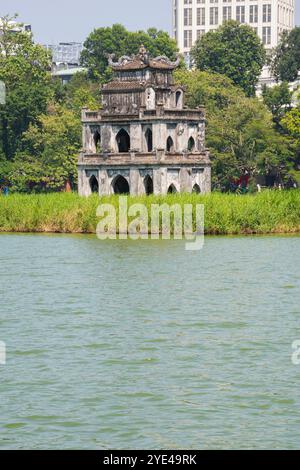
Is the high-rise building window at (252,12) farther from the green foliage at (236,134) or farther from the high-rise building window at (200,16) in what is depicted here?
the green foliage at (236,134)

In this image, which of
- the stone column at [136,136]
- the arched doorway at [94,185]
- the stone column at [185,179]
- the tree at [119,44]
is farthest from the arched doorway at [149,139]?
the tree at [119,44]

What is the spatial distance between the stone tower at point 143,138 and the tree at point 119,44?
38.2 meters

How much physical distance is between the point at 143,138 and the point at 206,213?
45.1ft

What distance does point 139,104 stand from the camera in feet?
213

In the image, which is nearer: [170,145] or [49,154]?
[170,145]

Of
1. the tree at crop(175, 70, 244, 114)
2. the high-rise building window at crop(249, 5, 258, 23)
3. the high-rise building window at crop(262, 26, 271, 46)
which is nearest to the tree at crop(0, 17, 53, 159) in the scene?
the tree at crop(175, 70, 244, 114)

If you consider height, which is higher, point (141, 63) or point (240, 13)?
→ point (240, 13)

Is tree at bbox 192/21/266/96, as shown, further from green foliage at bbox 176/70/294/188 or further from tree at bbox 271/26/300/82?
green foliage at bbox 176/70/294/188

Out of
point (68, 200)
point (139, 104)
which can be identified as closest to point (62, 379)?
point (68, 200)

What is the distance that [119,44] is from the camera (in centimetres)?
10931

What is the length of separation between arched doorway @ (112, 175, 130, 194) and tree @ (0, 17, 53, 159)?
20.1m

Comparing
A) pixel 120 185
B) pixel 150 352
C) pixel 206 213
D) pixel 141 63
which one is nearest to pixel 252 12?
pixel 141 63

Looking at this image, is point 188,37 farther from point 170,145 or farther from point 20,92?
point 170,145
